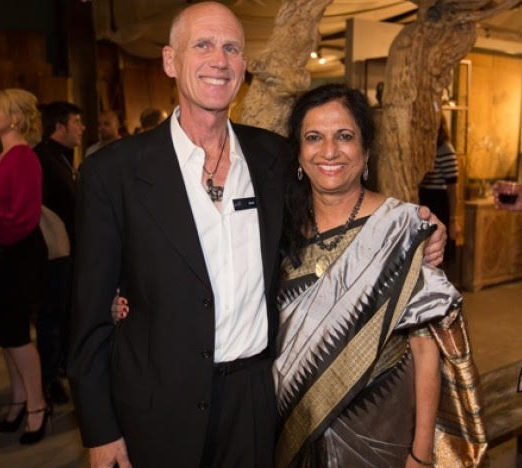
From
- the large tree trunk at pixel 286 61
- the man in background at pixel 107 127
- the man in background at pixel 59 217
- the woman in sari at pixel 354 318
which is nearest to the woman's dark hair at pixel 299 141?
the woman in sari at pixel 354 318

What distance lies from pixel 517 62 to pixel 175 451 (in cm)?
604

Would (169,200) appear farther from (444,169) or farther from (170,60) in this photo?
(444,169)

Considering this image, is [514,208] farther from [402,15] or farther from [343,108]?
[402,15]

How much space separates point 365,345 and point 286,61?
164 cm

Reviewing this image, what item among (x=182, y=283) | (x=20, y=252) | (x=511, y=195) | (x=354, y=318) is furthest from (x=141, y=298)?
(x=20, y=252)

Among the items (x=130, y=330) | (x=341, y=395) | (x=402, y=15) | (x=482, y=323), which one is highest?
(x=402, y=15)

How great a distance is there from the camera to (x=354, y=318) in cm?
155

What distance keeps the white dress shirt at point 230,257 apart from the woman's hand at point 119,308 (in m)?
0.23

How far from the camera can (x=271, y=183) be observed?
160 cm

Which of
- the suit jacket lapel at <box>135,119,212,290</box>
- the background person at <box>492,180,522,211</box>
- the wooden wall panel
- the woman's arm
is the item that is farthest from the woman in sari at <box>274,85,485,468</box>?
the wooden wall panel

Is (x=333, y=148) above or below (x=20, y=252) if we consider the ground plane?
above

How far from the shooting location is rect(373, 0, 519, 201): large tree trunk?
312 centimetres

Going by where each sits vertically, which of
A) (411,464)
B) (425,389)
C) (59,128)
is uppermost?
(59,128)

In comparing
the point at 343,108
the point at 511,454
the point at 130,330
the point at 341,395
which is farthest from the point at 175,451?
the point at 511,454
